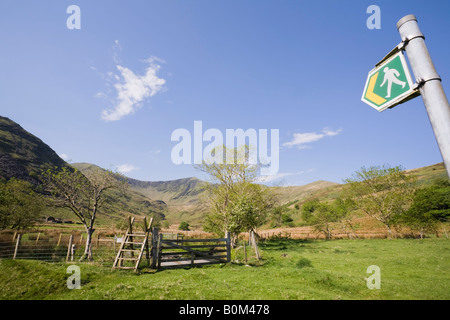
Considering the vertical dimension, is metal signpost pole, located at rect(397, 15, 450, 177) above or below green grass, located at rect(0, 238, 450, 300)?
above

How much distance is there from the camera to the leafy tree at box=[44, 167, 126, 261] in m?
23.3

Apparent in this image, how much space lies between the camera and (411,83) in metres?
2.43

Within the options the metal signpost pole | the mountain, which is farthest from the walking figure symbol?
the mountain

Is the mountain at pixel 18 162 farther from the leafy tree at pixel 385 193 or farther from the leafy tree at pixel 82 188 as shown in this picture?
the leafy tree at pixel 385 193

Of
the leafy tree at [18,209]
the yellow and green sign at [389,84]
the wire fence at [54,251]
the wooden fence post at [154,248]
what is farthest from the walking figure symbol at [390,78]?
the leafy tree at [18,209]

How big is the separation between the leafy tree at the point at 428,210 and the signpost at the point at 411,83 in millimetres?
53957

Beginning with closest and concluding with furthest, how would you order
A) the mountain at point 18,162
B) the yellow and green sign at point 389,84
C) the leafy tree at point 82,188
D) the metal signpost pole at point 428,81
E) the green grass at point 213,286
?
the metal signpost pole at point 428,81 → the yellow and green sign at point 389,84 → the green grass at point 213,286 → the leafy tree at point 82,188 → the mountain at point 18,162

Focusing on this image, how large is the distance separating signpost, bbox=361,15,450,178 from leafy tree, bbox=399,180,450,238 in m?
54.0

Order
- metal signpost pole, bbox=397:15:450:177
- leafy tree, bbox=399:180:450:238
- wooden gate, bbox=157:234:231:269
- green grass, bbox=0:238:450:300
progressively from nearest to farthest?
metal signpost pole, bbox=397:15:450:177 < green grass, bbox=0:238:450:300 < wooden gate, bbox=157:234:231:269 < leafy tree, bbox=399:180:450:238

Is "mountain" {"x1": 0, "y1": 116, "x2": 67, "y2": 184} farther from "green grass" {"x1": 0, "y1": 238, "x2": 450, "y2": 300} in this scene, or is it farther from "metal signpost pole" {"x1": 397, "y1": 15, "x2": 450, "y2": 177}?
"metal signpost pole" {"x1": 397, "y1": 15, "x2": 450, "y2": 177}

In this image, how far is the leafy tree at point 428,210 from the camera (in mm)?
40812
